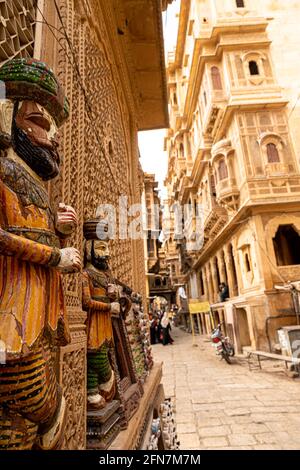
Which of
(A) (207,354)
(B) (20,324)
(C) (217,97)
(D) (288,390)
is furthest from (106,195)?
(C) (217,97)

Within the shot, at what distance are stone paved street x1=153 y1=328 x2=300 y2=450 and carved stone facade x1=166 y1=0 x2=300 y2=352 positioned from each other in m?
3.53

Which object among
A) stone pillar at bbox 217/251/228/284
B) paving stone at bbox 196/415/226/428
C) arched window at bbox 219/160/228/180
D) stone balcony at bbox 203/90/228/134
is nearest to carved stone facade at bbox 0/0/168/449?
paving stone at bbox 196/415/226/428

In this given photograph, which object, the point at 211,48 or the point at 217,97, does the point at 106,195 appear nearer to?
the point at 217,97

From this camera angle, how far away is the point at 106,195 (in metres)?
3.52

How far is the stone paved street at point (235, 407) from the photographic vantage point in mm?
4121

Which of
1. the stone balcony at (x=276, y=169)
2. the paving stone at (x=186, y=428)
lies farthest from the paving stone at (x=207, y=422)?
the stone balcony at (x=276, y=169)

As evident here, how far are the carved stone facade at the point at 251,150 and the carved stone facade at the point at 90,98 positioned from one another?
7.97 m

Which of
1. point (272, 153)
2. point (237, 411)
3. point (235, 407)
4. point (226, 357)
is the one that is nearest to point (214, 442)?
point (237, 411)

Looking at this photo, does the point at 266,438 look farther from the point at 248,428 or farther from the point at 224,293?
the point at 224,293

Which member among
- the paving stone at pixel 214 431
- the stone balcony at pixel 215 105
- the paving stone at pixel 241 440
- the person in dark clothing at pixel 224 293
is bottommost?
the paving stone at pixel 214 431

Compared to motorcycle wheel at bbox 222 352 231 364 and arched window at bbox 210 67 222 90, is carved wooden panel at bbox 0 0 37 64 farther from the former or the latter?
arched window at bbox 210 67 222 90

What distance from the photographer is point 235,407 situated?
18.2 feet

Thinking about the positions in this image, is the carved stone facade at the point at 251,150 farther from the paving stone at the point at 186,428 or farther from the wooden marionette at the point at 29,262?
the wooden marionette at the point at 29,262

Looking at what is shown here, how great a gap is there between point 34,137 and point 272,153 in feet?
47.4
